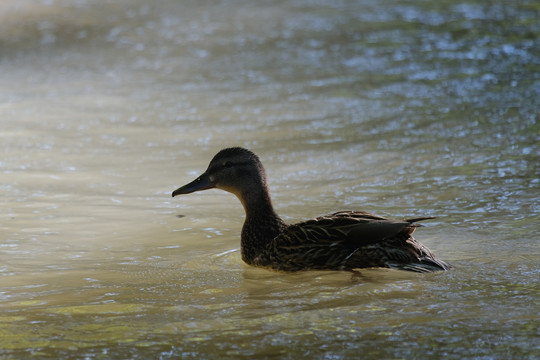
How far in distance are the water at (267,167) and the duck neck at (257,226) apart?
0.53 feet

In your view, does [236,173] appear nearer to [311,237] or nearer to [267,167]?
[311,237]

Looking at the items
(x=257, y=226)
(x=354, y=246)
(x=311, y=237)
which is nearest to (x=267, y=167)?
(x=257, y=226)

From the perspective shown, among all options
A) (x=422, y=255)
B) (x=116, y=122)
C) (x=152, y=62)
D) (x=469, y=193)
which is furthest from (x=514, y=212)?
(x=152, y=62)

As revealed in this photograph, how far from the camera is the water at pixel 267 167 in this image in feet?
18.0

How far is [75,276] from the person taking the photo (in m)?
6.69

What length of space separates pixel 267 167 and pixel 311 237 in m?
3.24

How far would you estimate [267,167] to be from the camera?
9.95m

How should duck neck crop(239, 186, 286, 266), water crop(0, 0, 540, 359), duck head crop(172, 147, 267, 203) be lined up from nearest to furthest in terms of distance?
water crop(0, 0, 540, 359)
duck neck crop(239, 186, 286, 266)
duck head crop(172, 147, 267, 203)

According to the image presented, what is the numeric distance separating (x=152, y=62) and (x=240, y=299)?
1084 cm

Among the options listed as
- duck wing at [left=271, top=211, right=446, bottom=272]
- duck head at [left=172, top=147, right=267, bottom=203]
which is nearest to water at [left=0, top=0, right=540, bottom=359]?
duck wing at [left=271, top=211, right=446, bottom=272]

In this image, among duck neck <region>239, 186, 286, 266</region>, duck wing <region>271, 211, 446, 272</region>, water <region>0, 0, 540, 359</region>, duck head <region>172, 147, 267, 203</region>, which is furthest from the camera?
duck head <region>172, 147, 267, 203</region>

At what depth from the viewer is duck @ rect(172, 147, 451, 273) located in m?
6.53

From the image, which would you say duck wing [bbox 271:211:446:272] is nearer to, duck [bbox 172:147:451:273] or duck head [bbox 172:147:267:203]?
duck [bbox 172:147:451:273]

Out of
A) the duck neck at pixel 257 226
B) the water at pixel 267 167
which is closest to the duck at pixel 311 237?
the duck neck at pixel 257 226
